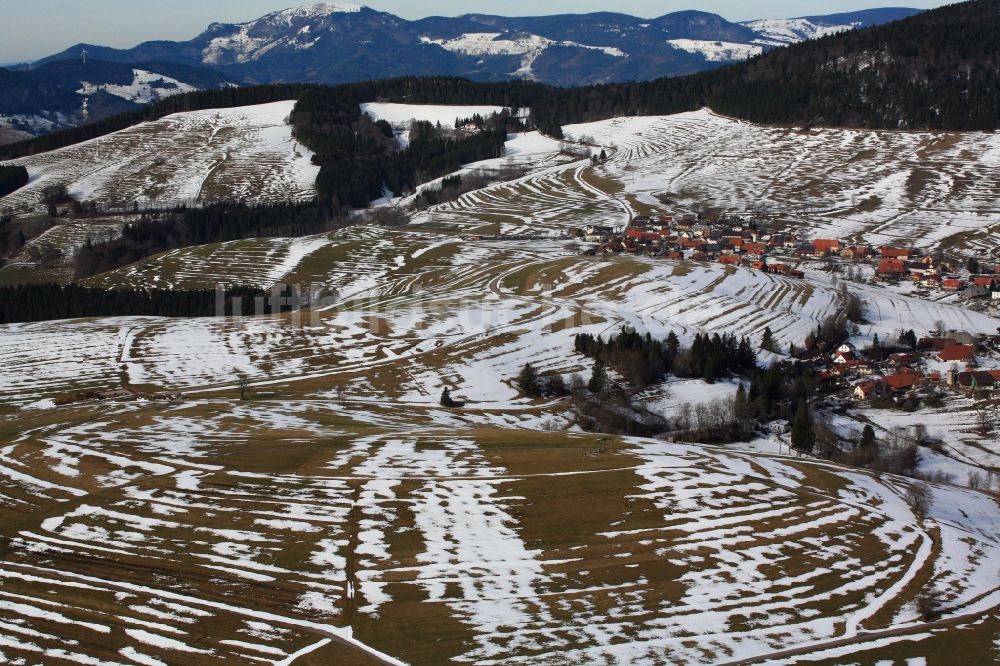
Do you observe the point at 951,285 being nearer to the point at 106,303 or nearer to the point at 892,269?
the point at 892,269

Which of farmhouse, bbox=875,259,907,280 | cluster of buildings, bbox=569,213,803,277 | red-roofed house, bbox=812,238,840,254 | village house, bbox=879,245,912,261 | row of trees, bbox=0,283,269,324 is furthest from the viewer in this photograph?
red-roofed house, bbox=812,238,840,254

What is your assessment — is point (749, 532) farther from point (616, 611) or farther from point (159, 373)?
point (159, 373)

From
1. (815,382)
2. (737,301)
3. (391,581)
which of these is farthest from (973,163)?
(391,581)

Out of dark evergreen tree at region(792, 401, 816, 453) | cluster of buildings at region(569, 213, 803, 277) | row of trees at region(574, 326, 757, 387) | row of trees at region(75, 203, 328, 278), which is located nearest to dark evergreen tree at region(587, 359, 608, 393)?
row of trees at region(574, 326, 757, 387)

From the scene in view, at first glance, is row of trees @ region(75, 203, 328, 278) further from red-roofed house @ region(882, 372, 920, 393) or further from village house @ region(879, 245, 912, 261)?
red-roofed house @ region(882, 372, 920, 393)

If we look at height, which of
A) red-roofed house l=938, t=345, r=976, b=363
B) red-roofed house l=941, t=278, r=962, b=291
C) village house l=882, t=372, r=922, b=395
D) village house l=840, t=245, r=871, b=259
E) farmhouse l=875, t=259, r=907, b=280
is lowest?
village house l=882, t=372, r=922, b=395

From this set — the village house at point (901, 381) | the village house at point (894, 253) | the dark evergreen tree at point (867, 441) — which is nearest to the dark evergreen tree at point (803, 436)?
the dark evergreen tree at point (867, 441)

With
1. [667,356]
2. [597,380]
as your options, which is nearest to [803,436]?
[597,380]
